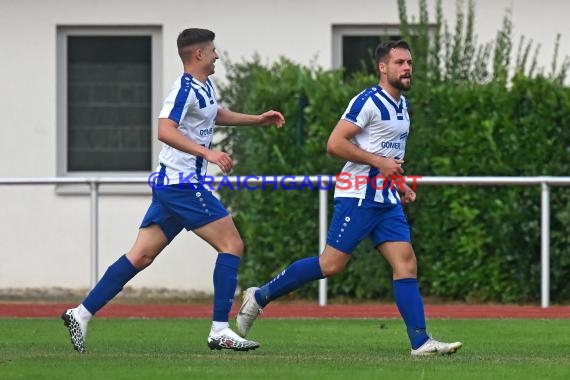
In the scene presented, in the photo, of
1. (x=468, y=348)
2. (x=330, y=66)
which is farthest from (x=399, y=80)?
(x=330, y=66)

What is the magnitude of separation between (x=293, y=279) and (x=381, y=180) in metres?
0.91

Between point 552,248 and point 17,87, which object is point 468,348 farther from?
point 17,87

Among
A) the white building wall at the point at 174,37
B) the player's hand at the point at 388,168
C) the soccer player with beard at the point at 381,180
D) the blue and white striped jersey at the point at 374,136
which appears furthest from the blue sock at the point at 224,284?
the white building wall at the point at 174,37

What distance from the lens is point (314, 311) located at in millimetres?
14023

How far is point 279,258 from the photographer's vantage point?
1528cm

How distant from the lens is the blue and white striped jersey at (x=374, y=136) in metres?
9.42

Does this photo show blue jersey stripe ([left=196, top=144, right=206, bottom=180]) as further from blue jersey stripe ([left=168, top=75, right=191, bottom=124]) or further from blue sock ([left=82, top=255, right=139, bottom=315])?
blue sock ([left=82, top=255, right=139, bottom=315])

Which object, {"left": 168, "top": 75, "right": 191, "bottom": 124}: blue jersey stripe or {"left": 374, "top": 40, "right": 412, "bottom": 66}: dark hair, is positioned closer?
{"left": 168, "top": 75, "right": 191, "bottom": 124}: blue jersey stripe

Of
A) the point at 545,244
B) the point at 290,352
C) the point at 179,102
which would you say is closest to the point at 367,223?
the point at 290,352

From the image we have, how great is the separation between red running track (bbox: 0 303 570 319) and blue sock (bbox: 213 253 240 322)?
389 centimetres

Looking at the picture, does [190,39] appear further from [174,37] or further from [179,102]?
[174,37]

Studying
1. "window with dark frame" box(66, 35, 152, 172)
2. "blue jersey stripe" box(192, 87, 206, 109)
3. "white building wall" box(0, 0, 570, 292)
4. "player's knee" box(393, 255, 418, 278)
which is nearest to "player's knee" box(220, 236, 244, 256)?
"blue jersey stripe" box(192, 87, 206, 109)

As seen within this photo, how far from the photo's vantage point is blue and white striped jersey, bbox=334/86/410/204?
9.42m

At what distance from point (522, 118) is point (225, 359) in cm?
650
